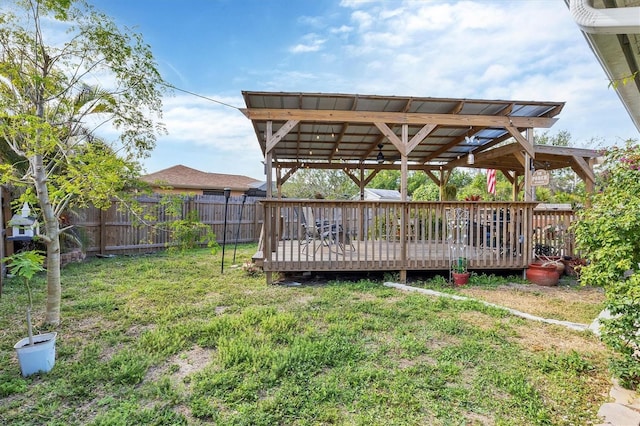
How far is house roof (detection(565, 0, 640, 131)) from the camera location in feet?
5.85

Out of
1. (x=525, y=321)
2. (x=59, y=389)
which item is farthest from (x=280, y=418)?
(x=525, y=321)

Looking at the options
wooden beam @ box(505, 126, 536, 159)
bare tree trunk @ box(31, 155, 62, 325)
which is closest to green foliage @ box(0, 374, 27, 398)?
bare tree trunk @ box(31, 155, 62, 325)

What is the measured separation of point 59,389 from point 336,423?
1893 millimetres

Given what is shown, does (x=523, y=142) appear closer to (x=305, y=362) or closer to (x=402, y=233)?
(x=402, y=233)

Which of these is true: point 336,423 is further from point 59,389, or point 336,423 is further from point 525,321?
point 525,321

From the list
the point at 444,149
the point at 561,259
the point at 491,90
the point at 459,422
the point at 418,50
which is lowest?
the point at 459,422

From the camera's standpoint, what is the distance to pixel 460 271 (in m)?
5.14

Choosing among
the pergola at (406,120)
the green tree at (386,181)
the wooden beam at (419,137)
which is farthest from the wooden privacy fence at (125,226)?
the green tree at (386,181)

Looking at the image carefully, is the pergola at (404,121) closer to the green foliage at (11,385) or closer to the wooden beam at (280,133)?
the wooden beam at (280,133)

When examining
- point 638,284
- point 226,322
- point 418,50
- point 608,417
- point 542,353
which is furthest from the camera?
point 418,50

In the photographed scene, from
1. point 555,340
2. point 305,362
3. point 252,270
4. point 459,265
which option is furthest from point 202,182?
point 555,340

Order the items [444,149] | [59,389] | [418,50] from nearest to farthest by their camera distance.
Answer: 1. [59,389]
2. [418,50]
3. [444,149]

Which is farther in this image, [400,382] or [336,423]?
[400,382]

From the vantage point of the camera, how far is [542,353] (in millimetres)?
2648
